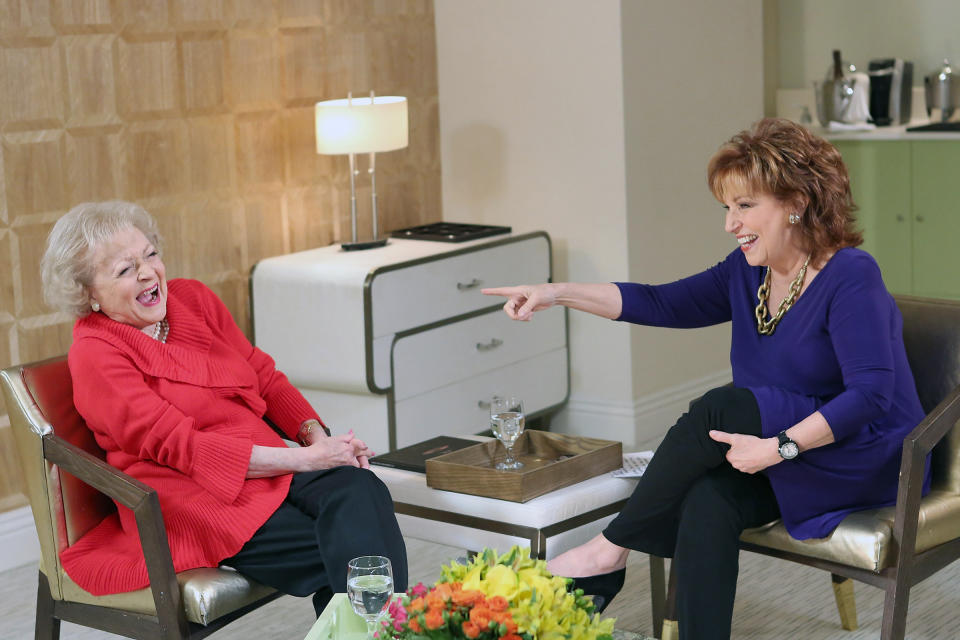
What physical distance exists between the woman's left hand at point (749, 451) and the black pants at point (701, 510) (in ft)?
0.12

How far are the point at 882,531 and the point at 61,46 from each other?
2.49 metres

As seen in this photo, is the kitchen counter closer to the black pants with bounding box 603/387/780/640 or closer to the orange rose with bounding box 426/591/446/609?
the black pants with bounding box 603/387/780/640

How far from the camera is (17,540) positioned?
350cm

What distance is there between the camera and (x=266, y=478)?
2473 mm

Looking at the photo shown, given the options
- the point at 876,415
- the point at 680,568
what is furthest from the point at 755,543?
the point at 876,415

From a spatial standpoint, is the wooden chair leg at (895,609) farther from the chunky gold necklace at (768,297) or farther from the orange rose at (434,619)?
the orange rose at (434,619)

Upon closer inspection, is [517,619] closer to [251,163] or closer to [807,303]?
[807,303]

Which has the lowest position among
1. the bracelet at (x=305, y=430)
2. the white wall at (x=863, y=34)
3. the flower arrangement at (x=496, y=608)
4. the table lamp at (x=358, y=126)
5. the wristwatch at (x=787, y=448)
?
the bracelet at (x=305, y=430)

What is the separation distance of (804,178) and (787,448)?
1.73ft

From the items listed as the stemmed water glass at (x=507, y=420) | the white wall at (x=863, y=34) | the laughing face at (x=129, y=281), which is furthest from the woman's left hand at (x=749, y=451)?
the white wall at (x=863, y=34)

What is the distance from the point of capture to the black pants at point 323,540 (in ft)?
7.67

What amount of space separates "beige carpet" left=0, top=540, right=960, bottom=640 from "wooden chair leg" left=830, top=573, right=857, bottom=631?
0.07 ft

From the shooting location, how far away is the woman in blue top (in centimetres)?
236

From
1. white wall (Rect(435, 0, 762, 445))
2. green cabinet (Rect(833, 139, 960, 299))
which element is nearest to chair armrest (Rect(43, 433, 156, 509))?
white wall (Rect(435, 0, 762, 445))
